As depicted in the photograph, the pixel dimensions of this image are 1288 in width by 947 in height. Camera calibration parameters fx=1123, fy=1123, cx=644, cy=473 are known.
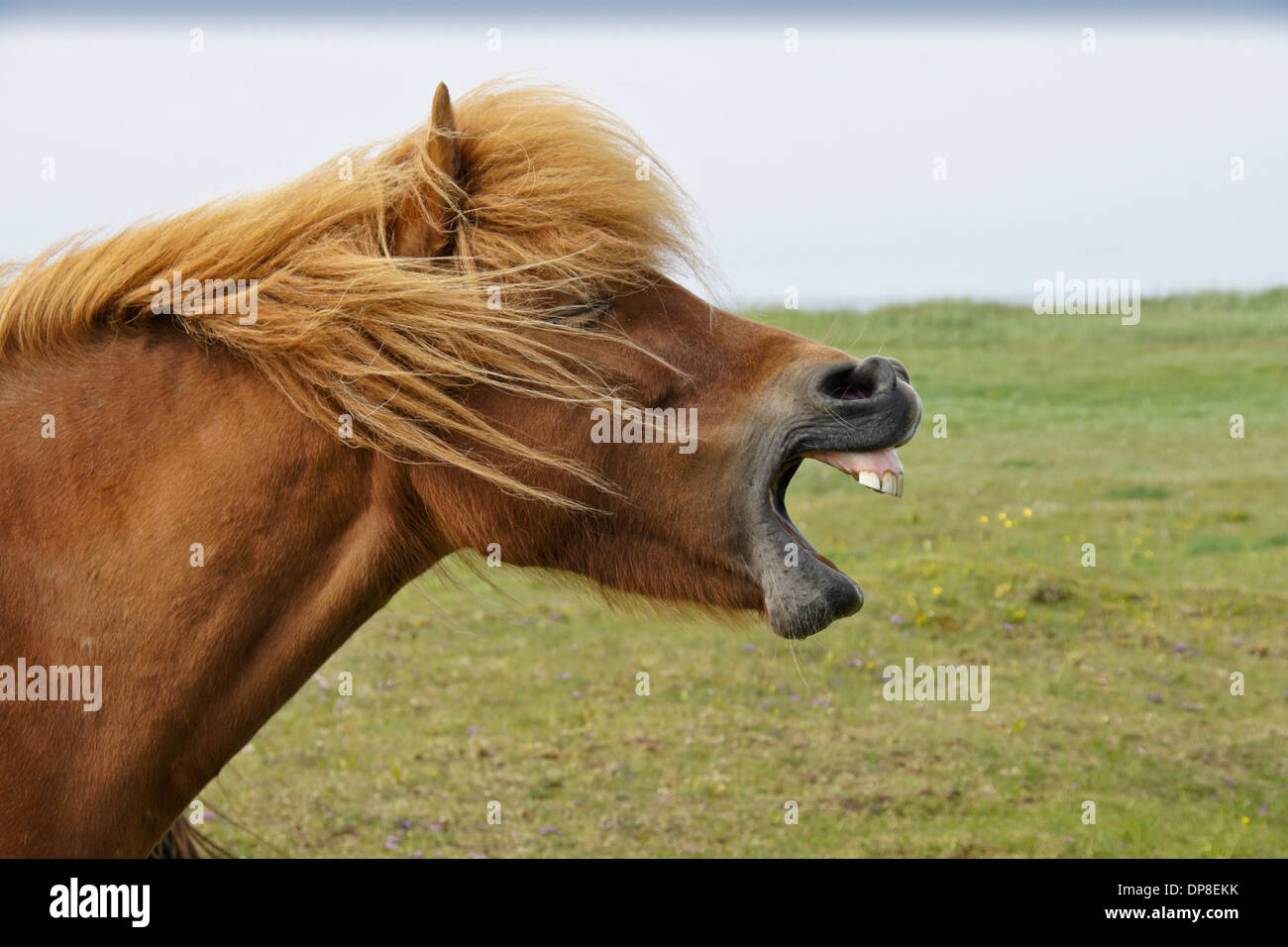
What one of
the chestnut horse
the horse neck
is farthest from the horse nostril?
the horse neck

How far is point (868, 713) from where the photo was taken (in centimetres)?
738

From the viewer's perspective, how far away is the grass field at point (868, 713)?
19.4 feet

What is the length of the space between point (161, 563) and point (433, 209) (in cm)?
95

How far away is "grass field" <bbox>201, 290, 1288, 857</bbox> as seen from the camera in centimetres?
593

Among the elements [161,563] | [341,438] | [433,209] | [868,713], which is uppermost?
[433,209]

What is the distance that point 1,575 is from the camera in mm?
2279
